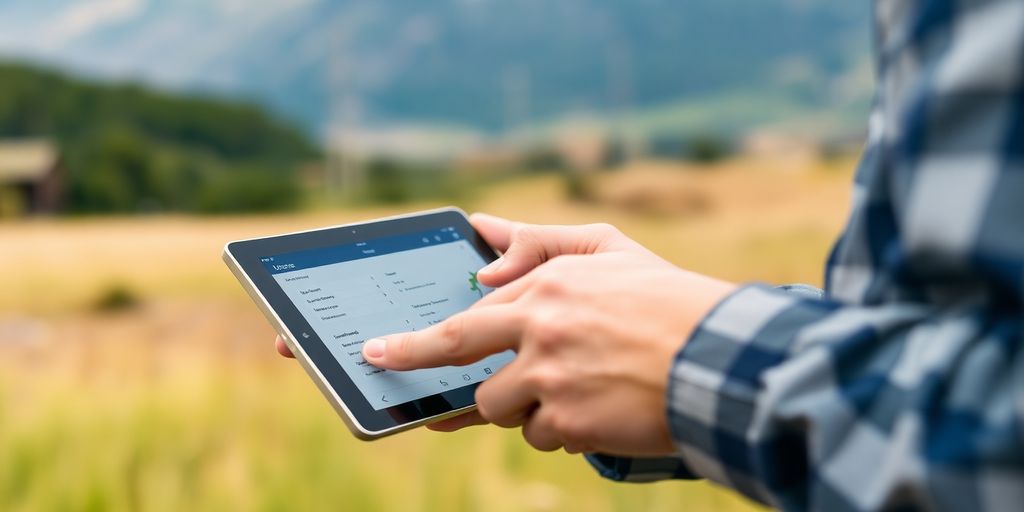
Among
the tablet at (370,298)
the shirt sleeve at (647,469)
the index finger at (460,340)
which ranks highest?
the index finger at (460,340)

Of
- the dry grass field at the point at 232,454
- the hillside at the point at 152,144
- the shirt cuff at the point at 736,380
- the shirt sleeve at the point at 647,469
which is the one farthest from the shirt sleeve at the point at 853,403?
the hillside at the point at 152,144

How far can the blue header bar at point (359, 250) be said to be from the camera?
697 millimetres

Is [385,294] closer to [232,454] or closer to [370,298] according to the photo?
[370,298]

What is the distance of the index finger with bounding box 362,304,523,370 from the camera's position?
0.50 metres

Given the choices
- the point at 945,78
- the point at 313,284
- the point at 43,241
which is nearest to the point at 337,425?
the point at 313,284

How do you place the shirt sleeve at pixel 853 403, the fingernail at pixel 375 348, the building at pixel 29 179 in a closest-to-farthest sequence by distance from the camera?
the shirt sleeve at pixel 853 403 → the fingernail at pixel 375 348 → the building at pixel 29 179

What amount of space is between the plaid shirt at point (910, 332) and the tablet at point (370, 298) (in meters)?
0.25

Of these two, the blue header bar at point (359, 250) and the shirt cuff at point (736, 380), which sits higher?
the shirt cuff at point (736, 380)

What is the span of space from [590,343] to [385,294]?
10.6 inches

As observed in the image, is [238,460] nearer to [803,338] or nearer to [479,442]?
[479,442]

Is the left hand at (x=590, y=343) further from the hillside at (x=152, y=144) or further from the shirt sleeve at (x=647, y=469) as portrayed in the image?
the hillside at (x=152, y=144)

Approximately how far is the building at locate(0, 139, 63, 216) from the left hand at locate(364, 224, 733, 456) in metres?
8.13

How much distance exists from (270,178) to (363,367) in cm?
865

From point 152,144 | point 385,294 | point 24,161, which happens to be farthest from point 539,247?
point 152,144
